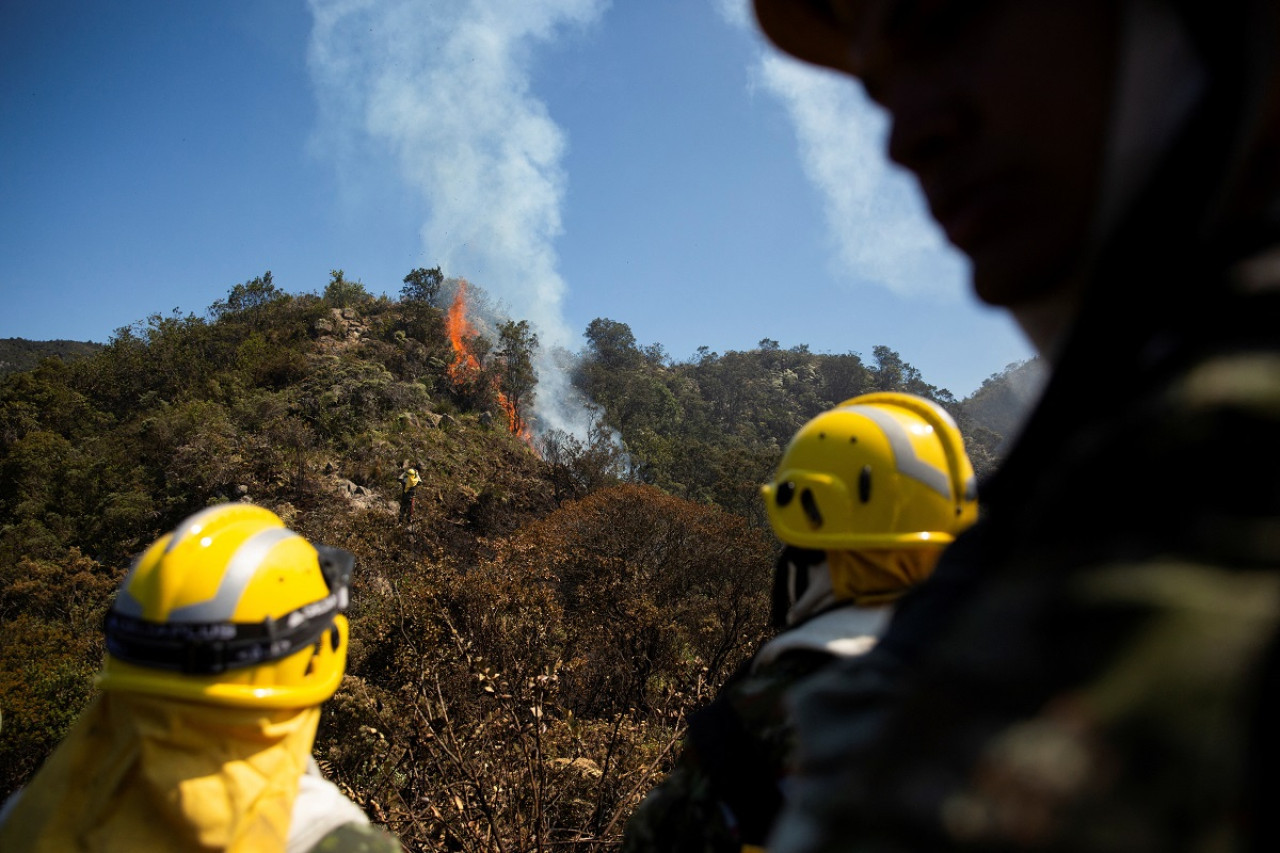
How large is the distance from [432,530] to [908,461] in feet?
64.9

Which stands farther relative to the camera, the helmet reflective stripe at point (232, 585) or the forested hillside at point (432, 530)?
the forested hillside at point (432, 530)

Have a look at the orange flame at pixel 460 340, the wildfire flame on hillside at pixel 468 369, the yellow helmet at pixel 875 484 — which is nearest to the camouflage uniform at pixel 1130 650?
the yellow helmet at pixel 875 484

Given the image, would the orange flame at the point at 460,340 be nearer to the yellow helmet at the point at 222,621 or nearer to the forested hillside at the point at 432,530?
the forested hillside at the point at 432,530

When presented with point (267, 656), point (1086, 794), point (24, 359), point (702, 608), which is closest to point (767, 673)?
point (267, 656)

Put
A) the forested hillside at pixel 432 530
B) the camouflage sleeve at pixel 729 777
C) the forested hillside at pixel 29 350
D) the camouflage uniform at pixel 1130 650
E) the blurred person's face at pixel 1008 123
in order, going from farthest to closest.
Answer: the forested hillside at pixel 29 350 → the forested hillside at pixel 432 530 → the camouflage sleeve at pixel 729 777 → the blurred person's face at pixel 1008 123 → the camouflage uniform at pixel 1130 650

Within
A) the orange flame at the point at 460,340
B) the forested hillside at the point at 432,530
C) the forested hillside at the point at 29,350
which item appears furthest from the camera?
the forested hillside at the point at 29,350

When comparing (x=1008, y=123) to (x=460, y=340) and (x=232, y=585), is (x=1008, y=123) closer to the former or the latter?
(x=232, y=585)

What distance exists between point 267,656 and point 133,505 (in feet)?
84.1

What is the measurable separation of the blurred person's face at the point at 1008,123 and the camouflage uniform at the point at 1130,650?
22 centimetres

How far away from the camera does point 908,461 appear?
1.83 m

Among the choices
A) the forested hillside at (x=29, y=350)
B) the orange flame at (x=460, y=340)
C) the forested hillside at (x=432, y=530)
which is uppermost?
the forested hillside at (x=29, y=350)

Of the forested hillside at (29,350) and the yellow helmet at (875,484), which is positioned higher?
the forested hillside at (29,350)

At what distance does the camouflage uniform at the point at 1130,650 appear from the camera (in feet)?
0.85

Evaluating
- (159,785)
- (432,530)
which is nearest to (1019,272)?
(159,785)
